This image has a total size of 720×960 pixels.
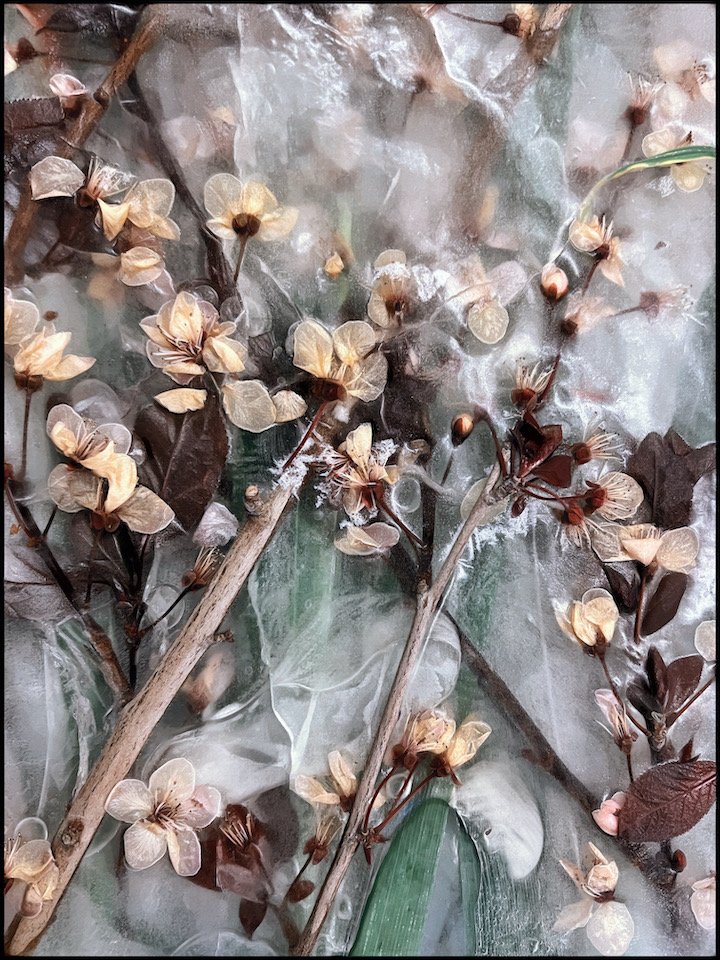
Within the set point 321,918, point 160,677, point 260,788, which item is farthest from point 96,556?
point 321,918

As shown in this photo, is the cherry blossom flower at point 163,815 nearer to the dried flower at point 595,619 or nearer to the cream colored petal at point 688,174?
the dried flower at point 595,619

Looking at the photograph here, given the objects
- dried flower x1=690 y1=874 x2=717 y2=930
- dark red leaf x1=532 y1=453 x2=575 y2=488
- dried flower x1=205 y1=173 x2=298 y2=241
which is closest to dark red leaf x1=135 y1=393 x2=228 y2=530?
dried flower x1=205 y1=173 x2=298 y2=241

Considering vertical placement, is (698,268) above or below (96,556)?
above

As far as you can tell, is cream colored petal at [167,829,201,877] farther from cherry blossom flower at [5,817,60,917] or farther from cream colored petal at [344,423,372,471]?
cream colored petal at [344,423,372,471]

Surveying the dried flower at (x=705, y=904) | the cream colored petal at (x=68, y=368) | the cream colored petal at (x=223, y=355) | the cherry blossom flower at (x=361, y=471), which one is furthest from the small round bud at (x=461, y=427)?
the dried flower at (x=705, y=904)

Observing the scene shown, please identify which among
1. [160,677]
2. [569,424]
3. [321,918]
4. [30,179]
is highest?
[30,179]

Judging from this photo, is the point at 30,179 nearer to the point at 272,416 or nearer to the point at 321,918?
the point at 272,416
